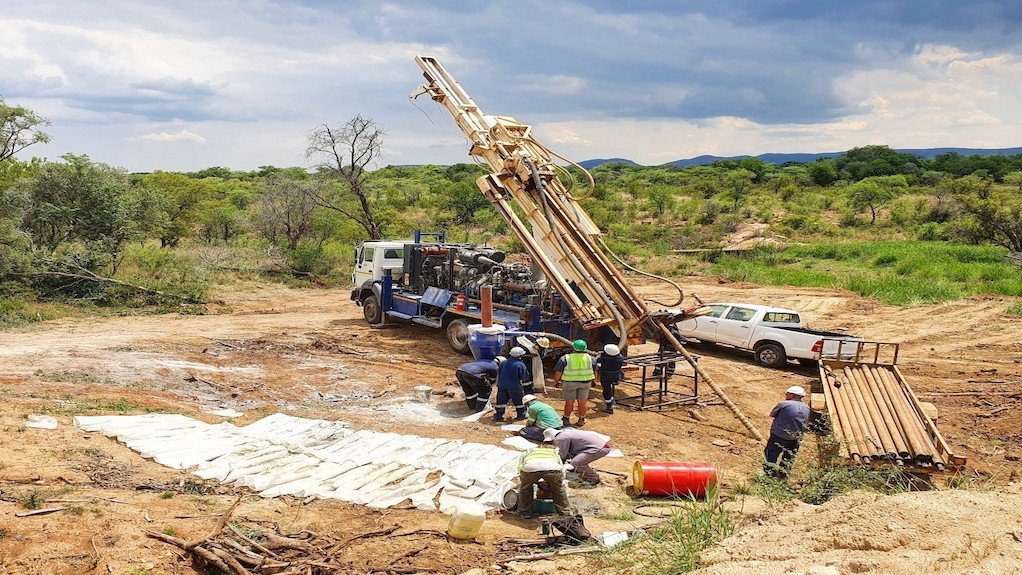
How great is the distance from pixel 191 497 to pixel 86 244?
17.8m

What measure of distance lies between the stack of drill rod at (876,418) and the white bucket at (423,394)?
6.03 m

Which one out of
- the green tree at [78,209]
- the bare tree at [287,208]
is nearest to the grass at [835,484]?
the green tree at [78,209]

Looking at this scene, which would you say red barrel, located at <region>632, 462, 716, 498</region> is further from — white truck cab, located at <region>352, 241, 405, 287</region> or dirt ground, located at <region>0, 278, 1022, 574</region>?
white truck cab, located at <region>352, 241, 405, 287</region>

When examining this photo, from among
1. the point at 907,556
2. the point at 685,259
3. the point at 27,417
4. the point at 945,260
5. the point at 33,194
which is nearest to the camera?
the point at 907,556

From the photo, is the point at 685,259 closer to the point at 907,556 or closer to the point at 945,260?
the point at 945,260

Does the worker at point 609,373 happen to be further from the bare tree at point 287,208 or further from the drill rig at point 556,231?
the bare tree at point 287,208

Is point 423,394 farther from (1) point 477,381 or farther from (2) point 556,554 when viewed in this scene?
(2) point 556,554

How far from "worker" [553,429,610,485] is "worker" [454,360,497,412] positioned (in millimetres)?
2932

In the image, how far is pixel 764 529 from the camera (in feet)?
18.5

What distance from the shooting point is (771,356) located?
591 inches

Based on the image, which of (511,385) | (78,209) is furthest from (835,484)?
(78,209)

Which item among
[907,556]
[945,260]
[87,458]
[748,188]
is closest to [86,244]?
[87,458]

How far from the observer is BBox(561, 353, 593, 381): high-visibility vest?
1062 centimetres

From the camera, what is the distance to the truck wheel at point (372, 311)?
18.6 metres
